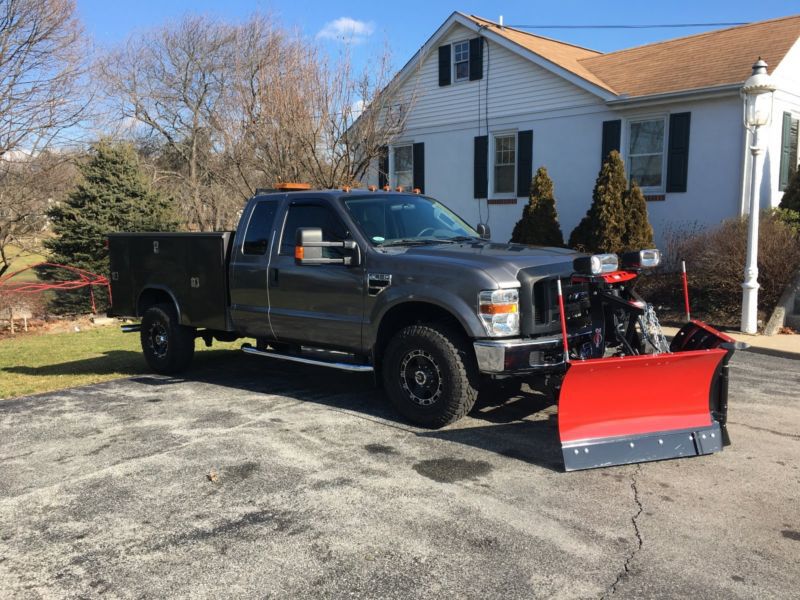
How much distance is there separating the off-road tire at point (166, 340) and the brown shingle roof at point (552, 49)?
37.8 ft

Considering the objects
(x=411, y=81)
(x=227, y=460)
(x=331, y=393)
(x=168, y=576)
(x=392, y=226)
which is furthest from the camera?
(x=411, y=81)

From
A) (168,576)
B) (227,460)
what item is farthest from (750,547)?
(227,460)

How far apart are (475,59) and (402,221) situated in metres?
13.1

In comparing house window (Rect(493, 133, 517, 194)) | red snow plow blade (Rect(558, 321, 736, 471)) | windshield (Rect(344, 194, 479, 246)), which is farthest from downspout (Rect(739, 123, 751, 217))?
red snow plow blade (Rect(558, 321, 736, 471))

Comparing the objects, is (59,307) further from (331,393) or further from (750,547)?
(750,547)

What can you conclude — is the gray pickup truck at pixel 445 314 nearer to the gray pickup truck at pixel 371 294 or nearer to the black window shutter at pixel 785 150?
the gray pickup truck at pixel 371 294

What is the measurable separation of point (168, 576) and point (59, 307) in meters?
15.8

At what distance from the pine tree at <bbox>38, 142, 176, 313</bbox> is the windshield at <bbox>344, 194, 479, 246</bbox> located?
13647 mm

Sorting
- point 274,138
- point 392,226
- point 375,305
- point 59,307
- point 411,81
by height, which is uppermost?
point 411,81

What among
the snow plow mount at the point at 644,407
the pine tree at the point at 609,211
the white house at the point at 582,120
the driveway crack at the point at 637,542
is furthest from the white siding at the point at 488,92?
the driveway crack at the point at 637,542

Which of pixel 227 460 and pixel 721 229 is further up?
pixel 721 229

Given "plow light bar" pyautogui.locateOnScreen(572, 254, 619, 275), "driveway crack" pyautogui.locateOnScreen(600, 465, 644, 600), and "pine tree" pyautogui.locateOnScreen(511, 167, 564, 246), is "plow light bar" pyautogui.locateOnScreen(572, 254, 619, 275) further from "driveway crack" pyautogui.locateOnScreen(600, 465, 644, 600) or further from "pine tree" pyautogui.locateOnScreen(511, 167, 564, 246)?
"pine tree" pyautogui.locateOnScreen(511, 167, 564, 246)

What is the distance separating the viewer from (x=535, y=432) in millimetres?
5156

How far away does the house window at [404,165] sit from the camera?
19.4m
